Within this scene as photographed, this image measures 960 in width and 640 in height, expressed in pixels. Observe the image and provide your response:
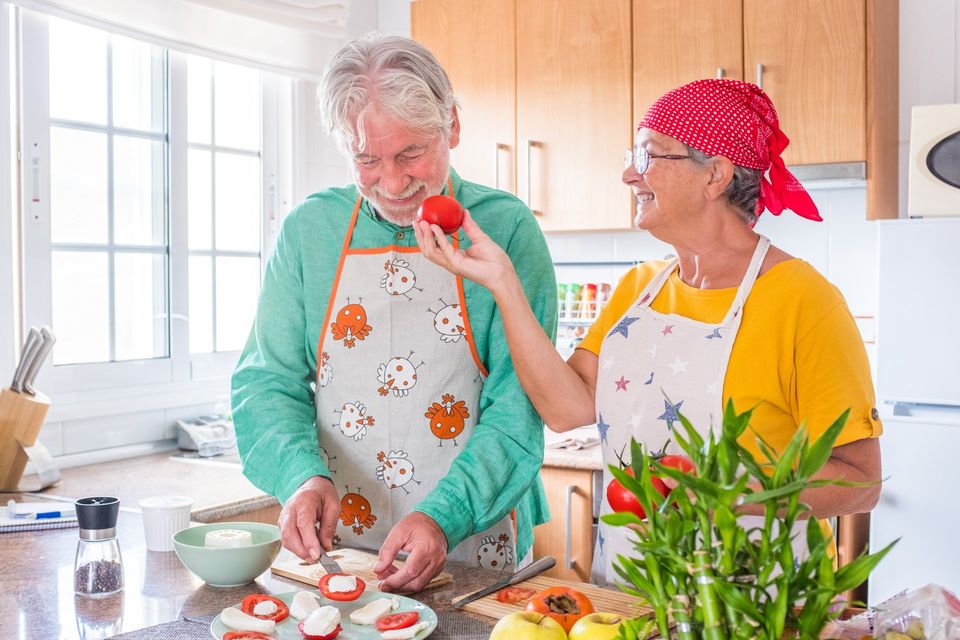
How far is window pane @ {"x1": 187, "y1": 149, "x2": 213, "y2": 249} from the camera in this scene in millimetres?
3145

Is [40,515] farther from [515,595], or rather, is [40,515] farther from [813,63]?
[813,63]

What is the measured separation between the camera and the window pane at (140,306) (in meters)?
2.92

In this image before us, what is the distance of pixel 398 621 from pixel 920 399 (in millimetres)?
1828

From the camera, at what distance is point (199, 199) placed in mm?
3180

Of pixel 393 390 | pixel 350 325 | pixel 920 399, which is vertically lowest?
pixel 920 399

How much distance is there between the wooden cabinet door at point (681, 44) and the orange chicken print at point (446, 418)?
A: 69.9 inches

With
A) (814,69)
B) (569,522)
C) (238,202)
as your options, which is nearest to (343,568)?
(569,522)

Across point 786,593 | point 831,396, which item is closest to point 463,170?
point 831,396

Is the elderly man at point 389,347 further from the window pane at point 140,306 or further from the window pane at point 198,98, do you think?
the window pane at point 198,98

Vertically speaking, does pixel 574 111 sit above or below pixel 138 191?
above

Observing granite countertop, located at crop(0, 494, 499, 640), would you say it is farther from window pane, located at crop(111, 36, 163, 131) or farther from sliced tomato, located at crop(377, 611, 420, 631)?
window pane, located at crop(111, 36, 163, 131)

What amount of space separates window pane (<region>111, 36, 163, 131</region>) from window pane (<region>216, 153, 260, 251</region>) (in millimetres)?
301

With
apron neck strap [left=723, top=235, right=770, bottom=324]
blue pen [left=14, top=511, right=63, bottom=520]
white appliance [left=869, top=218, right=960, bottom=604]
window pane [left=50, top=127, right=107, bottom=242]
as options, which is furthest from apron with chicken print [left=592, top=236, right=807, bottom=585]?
window pane [left=50, top=127, right=107, bottom=242]

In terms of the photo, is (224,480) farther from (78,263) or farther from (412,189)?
(412,189)
